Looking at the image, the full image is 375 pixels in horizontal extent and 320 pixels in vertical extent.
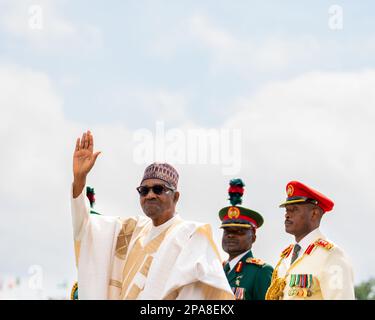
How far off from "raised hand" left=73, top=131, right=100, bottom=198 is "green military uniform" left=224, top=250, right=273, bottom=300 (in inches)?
109

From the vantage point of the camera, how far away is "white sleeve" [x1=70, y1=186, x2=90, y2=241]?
10.5 m

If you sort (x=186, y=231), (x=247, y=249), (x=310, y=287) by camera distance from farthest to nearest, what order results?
(x=247, y=249)
(x=310, y=287)
(x=186, y=231)

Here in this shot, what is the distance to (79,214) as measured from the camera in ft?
34.6

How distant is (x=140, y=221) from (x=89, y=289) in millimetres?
945

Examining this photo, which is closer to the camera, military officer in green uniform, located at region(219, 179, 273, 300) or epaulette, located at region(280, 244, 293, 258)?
epaulette, located at region(280, 244, 293, 258)

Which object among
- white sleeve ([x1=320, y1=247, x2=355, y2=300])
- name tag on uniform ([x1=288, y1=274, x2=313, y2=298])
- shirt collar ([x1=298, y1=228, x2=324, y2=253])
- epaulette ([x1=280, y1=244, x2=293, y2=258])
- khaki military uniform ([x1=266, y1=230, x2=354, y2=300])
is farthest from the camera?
epaulette ([x1=280, y1=244, x2=293, y2=258])

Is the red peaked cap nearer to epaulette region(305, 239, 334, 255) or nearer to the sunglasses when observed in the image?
epaulette region(305, 239, 334, 255)

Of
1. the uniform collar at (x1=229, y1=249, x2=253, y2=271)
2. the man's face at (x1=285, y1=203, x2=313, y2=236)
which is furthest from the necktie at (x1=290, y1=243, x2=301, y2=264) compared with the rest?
the uniform collar at (x1=229, y1=249, x2=253, y2=271)

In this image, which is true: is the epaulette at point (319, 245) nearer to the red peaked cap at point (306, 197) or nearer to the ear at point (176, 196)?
the red peaked cap at point (306, 197)

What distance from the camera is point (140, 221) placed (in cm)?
1081

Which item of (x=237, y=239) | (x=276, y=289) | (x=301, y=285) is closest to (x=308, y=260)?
(x=301, y=285)
